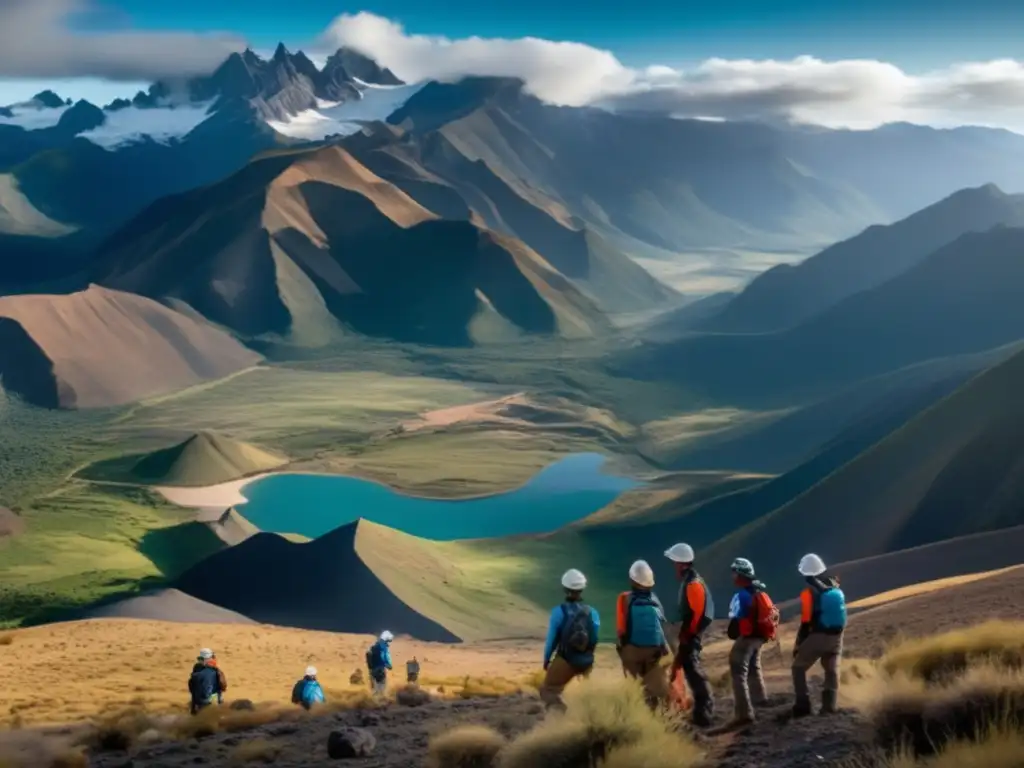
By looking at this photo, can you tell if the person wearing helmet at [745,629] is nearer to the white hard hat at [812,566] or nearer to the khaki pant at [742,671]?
the khaki pant at [742,671]

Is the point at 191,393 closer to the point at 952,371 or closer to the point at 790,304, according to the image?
the point at 952,371

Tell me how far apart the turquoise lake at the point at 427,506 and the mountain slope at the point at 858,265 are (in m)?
88.7

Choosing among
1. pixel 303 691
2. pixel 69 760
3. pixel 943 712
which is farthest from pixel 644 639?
pixel 303 691

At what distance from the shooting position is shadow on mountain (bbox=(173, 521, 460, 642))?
138 feet

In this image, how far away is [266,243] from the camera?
171m

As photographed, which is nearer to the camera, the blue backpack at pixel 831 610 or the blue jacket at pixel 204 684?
the blue backpack at pixel 831 610

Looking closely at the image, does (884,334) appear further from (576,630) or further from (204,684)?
(576,630)

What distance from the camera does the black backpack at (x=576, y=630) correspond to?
10.7m

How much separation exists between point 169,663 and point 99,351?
107025 mm

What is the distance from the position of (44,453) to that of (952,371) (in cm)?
8141

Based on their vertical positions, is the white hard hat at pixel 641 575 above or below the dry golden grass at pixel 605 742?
above

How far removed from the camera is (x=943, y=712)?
8.75m

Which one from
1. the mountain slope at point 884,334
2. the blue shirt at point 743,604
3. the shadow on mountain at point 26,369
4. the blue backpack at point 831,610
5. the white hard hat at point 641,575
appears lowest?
the blue backpack at point 831,610

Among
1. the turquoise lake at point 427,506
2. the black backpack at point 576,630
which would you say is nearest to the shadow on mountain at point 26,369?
the turquoise lake at point 427,506
